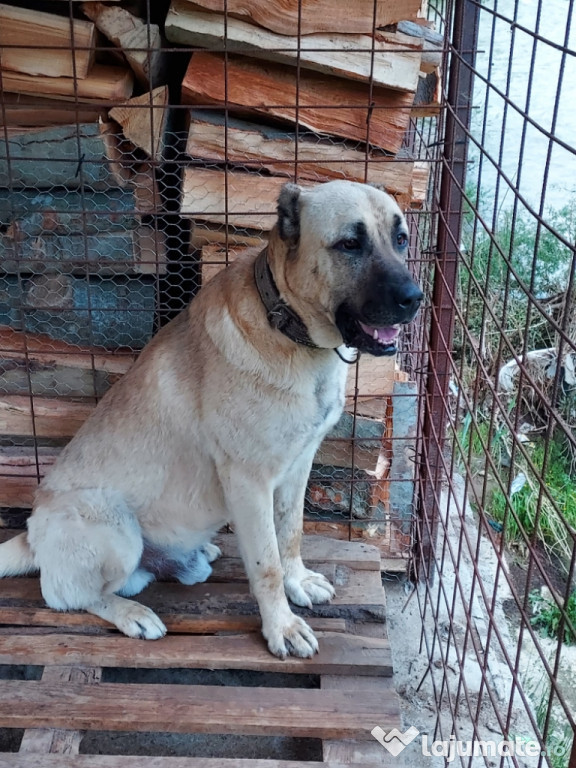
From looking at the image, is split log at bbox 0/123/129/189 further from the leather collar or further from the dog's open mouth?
the dog's open mouth

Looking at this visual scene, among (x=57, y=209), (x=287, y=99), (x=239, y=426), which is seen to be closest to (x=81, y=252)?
(x=57, y=209)

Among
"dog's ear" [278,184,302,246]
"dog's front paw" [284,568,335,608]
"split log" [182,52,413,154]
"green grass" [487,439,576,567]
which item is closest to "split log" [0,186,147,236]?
"split log" [182,52,413,154]

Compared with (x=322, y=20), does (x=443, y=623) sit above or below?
below

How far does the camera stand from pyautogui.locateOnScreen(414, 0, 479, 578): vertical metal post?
9.08ft

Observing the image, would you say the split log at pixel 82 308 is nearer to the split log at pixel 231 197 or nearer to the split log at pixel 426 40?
the split log at pixel 231 197

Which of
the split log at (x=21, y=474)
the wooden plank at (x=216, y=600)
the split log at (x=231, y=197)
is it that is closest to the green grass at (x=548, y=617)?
the wooden plank at (x=216, y=600)

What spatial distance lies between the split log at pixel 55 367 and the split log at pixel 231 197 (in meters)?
0.71

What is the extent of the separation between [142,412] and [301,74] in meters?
1.34

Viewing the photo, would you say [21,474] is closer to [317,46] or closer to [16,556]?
[16,556]

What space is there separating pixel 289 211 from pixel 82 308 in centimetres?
116

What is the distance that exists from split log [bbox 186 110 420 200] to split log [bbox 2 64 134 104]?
28 centimetres

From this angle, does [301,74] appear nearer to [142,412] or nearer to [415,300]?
[415,300]


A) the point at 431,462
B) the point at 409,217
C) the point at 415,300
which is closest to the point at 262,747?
the point at 431,462

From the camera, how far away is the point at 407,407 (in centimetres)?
341
